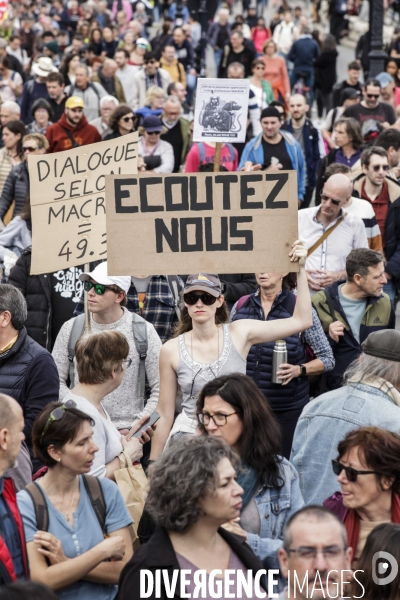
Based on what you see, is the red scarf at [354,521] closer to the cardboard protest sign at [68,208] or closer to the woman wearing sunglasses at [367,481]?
the woman wearing sunglasses at [367,481]

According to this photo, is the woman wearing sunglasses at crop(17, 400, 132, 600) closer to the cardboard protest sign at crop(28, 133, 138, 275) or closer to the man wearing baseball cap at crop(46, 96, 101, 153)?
the cardboard protest sign at crop(28, 133, 138, 275)

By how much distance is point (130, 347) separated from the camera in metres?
5.89

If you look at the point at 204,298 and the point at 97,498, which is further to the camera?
the point at 204,298

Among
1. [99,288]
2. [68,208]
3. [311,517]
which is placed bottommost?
[99,288]

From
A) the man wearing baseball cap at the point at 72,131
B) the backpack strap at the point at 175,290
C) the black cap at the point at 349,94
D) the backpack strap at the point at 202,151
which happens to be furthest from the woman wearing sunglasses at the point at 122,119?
the backpack strap at the point at 175,290

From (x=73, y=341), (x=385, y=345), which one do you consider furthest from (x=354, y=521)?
(x=73, y=341)

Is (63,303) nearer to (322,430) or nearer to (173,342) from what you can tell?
(173,342)

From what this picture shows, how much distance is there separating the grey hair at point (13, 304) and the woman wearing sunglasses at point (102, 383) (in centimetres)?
42

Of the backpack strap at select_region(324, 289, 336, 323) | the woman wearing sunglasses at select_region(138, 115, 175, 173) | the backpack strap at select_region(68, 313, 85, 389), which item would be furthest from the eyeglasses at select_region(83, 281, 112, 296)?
the woman wearing sunglasses at select_region(138, 115, 175, 173)

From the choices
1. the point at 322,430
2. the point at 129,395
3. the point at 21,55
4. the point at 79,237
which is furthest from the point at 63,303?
the point at 21,55

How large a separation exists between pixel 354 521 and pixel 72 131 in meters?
9.11

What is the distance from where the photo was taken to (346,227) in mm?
7883

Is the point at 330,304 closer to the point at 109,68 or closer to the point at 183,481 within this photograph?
the point at 183,481

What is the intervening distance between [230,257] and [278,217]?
12.6 inches
